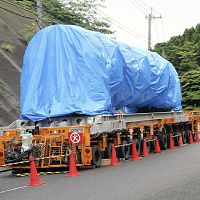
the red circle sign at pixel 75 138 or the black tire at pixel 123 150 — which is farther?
the black tire at pixel 123 150

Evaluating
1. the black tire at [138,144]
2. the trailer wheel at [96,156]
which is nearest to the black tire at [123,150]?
the black tire at [138,144]

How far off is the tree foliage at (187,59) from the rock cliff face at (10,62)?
17.8 meters

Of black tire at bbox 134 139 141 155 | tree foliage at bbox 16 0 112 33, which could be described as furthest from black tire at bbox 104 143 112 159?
tree foliage at bbox 16 0 112 33

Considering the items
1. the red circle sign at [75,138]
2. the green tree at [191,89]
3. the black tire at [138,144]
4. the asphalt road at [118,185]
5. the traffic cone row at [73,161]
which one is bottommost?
the asphalt road at [118,185]

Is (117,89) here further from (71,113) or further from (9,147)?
(9,147)

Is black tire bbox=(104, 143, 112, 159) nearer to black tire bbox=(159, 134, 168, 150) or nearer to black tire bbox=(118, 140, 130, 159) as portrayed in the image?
black tire bbox=(118, 140, 130, 159)

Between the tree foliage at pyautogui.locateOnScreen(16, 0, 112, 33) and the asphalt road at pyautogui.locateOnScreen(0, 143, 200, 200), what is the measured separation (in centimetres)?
2276

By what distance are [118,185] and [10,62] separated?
2126 cm

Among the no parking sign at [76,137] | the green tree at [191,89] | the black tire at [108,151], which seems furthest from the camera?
the green tree at [191,89]

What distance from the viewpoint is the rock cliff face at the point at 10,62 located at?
955 inches

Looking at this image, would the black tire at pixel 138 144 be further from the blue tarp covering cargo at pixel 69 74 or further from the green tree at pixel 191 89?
the green tree at pixel 191 89

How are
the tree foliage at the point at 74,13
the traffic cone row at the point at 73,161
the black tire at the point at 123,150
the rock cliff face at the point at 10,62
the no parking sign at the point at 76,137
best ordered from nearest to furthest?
the traffic cone row at the point at 73,161, the no parking sign at the point at 76,137, the black tire at the point at 123,150, the rock cliff face at the point at 10,62, the tree foliage at the point at 74,13

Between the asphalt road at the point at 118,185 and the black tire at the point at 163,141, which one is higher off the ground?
the black tire at the point at 163,141

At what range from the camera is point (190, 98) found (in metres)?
47.6
